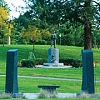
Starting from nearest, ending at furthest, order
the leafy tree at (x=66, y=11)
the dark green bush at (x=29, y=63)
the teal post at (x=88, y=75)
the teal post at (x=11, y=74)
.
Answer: the teal post at (x=11, y=74) → the teal post at (x=88, y=75) → the dark green bush at (x=29, y=63) → the leafy tree at (x=66, y=11)

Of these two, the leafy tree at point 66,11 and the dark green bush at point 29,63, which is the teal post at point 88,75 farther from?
the leafy tree at point 66,11

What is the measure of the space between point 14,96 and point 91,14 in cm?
Result: 2367

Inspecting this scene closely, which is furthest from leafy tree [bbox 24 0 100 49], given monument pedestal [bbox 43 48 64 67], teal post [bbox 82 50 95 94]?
teal post [bbox 82 50 95 94]

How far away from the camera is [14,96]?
1341 cm

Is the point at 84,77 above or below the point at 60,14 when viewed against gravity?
below

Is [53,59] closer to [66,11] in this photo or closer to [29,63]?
[29,63]

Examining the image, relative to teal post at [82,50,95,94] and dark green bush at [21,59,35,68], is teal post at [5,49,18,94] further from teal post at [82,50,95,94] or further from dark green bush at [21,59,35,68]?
dark green bush at [21,59,35,68]

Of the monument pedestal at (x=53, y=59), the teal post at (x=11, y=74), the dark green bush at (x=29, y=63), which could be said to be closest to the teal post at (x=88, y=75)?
the teal post at (x=11, y=74)

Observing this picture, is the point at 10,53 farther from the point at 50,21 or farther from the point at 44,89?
the point at 50,21

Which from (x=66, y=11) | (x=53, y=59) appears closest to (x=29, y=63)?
(x=53, y=59)

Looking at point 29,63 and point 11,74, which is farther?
point 29,63

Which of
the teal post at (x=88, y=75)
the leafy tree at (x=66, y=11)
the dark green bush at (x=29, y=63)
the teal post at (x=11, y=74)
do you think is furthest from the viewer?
the leafy tree at (x=66, y=11)

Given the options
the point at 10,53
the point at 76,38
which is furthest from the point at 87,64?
the point at 76,38

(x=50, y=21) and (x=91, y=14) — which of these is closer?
(x=91, y=14)
